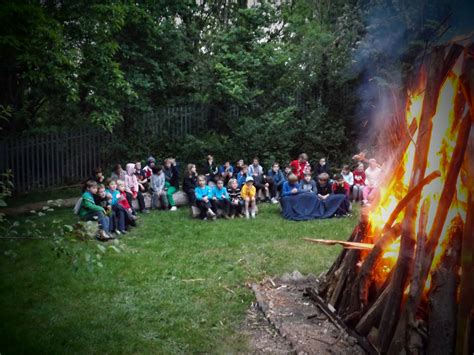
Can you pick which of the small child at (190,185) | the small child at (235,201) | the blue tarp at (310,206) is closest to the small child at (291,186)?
the blue tarp at (310,206)

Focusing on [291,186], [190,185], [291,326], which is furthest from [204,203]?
[291,326]

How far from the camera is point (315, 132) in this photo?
19.7 metres

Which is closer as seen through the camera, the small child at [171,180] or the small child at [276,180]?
the small child at [171,180]

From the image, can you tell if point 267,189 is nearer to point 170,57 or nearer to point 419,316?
point 170,57

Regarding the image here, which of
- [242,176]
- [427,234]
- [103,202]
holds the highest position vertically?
[427,234]

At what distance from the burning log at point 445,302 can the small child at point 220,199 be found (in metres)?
9.47

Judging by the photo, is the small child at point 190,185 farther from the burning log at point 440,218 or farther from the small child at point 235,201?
the burning log at point 440,218

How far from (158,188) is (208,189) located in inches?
77.2

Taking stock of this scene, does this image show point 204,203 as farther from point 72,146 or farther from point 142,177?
point 72,146

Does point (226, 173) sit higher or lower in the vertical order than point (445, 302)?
higher

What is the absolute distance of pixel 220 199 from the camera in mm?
13477

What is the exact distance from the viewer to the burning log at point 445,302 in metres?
3.84

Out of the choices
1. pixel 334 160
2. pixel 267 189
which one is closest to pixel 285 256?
pixel 267 189

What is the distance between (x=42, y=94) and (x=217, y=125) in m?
7.49
